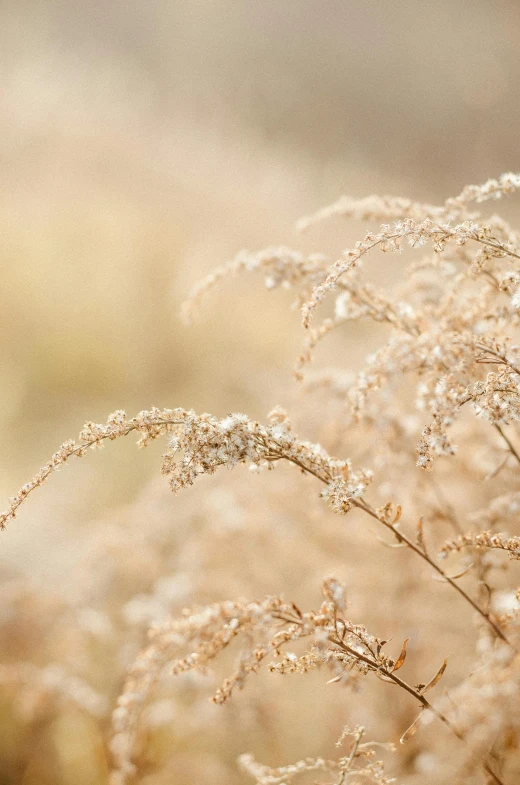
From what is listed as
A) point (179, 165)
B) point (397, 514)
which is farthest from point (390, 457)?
point (179, 165)

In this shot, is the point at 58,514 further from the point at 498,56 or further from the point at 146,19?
the point at 498,56

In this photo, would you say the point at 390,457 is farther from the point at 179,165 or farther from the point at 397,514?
the point at 179,165

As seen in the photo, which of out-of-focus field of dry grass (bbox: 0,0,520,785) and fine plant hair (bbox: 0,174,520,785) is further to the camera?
out-of-focus field of dry grass (bbox: 0,0,520,785)

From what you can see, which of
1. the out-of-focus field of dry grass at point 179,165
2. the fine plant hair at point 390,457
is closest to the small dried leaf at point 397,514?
the fine plant hair at point 390,457

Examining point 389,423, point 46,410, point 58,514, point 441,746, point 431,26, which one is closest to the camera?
point 441,746

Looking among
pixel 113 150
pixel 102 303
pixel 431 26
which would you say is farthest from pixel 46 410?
pixel 431 26

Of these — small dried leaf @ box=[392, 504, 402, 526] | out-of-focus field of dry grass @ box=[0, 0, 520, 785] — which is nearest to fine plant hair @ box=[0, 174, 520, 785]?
small dried leaf @ box=[392, 504, 402, 526]

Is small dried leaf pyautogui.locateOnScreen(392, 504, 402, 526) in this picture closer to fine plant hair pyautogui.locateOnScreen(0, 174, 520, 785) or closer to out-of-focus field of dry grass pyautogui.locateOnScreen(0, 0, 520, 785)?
fine plant hair pyautogui.locateOnScreen(0, 174, 520, 785)

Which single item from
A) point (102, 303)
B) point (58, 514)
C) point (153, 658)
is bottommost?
point (153, 658)
